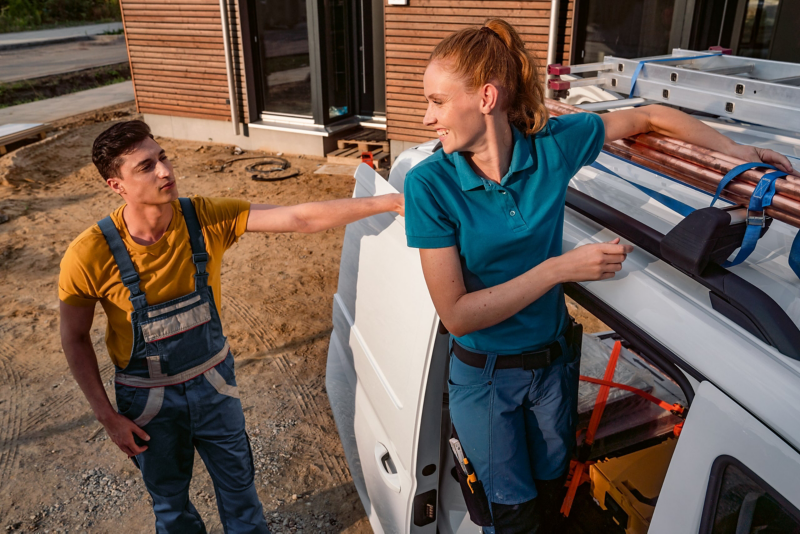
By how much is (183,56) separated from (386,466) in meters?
10.3

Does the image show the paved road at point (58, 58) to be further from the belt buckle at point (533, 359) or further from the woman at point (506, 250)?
the belt buckle at point (533, 359)

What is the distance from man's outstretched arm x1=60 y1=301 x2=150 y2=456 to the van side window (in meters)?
2.13

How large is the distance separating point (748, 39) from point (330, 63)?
601cm

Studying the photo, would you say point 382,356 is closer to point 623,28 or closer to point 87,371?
point 87,371

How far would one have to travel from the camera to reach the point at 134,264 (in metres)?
2.45

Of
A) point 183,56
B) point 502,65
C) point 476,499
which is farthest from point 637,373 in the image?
point 183,56

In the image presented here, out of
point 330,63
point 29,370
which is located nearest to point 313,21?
point 330,63

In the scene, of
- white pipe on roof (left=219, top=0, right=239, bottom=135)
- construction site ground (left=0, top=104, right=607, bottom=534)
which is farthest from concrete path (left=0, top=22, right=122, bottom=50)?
construction site ground (left=0, top=104, right=607, bottom=534)

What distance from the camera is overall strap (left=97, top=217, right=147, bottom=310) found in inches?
94.7

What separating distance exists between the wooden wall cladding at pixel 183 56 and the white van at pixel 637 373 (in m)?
8.62

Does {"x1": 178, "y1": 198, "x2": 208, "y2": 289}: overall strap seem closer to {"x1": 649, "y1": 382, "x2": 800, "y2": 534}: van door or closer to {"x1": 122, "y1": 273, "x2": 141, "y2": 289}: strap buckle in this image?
{"x1": 122, "y1": 273, "x2": 141, "y2": 289}: strap buckle

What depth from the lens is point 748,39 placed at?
7.54m

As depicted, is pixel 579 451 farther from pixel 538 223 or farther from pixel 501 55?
pixel 501 55

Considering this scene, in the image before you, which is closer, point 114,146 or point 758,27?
point 114,146
